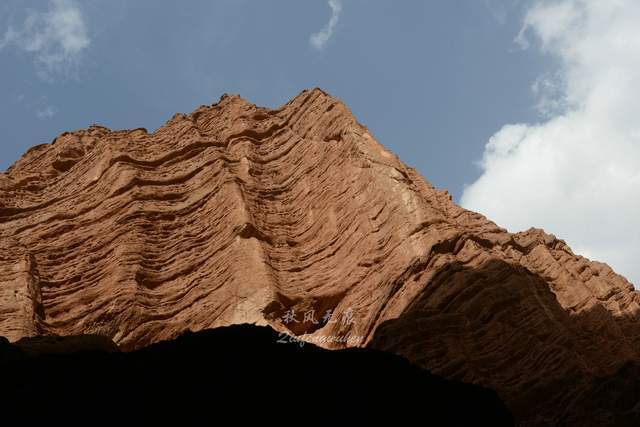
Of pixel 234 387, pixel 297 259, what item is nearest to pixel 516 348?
pixel 297 259

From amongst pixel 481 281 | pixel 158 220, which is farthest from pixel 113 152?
pixel 481 281

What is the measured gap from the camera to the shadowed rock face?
78.6ft

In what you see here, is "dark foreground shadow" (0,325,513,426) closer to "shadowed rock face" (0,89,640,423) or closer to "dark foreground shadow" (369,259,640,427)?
"dark foreground shadow" (369,259,640,427)

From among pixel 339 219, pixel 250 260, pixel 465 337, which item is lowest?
pixel 465 337

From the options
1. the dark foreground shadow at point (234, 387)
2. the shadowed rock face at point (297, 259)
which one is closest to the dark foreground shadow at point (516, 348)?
the shadowed rock face at point (297, 259)

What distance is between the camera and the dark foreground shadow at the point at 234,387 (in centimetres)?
1369

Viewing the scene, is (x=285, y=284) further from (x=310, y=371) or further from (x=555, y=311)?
(x=310, y=371)

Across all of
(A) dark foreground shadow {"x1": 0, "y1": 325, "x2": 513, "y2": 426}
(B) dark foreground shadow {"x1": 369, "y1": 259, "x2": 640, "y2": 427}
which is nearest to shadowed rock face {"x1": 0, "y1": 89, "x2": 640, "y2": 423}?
(B) dark foreground shadow {"x1": 369, "y1": 259, "x2": 640, "y2": 427}

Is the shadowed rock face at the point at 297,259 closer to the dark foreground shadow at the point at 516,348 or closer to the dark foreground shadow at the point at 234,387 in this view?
the dark foreground shadow at the point at 516,348

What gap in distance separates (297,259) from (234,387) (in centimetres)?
1608

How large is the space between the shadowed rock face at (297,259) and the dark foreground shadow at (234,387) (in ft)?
22.7

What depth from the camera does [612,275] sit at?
3922 cm

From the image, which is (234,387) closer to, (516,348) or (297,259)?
(516,348)

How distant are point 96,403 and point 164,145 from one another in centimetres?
2534
